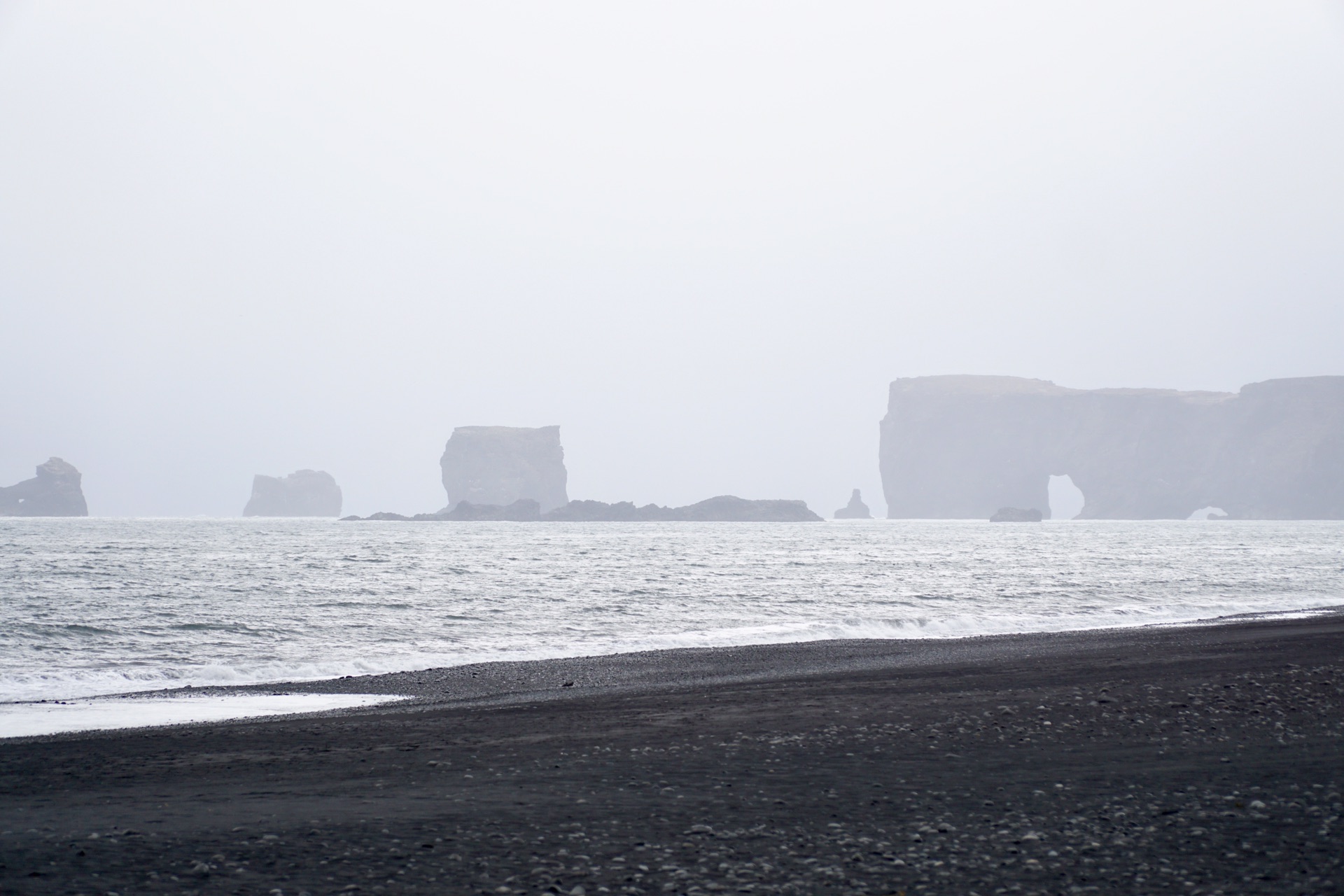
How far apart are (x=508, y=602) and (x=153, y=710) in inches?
986

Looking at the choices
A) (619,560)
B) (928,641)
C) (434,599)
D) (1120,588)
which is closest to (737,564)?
(619,560)

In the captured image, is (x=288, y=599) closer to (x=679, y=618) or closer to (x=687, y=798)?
(x=679, y=618)

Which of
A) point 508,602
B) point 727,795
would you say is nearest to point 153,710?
point 727,795

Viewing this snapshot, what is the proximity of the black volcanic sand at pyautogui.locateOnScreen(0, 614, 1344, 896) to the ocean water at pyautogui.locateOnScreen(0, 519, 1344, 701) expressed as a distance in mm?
11623

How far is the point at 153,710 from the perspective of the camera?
683 inches

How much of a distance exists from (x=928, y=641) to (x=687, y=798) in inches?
851

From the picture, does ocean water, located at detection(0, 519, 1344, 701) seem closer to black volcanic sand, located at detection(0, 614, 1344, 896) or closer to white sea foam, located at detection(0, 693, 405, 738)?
white sea foam, located at detection(0, 693, 405, 738)

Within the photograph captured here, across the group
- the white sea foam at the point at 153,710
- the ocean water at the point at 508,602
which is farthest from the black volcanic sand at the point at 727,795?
the ocean water at the point at 508,602

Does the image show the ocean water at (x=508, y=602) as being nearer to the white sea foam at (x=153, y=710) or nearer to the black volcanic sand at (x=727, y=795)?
the white sea foam at (x=153, y=710)

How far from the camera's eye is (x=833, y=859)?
677cm

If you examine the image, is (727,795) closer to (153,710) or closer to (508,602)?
(153,710)

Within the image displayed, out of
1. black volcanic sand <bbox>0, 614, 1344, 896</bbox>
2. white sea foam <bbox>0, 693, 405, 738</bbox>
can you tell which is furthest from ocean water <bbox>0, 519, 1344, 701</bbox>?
black volcanic sand <bbox>0, 614, 1344, 896</bbox>

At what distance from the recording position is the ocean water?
86.5ft

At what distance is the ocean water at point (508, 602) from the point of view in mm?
26359
